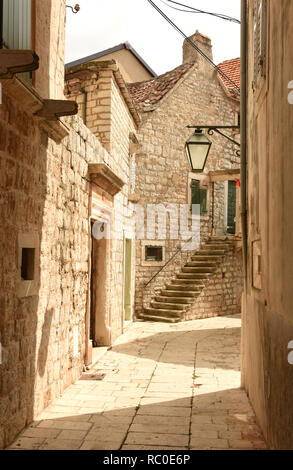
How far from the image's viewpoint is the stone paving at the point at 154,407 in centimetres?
412

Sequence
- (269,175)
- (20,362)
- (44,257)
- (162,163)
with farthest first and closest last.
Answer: (162,163) < (44,257) < (20,362) < (269,175)

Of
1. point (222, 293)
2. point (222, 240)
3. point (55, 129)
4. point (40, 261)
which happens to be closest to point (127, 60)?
point (222, 240)

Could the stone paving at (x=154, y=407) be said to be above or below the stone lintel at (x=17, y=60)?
below

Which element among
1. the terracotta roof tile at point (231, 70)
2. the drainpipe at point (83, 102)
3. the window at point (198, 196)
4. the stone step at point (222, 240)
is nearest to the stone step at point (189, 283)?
the stone step at point (222, 240)

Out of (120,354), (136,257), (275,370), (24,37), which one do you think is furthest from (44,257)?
(136,257)

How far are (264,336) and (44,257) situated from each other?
2.34 m

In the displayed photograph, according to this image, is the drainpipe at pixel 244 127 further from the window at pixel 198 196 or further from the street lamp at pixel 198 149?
the window at pixel 198 196

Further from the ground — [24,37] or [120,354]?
[24,37]

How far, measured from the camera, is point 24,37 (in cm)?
438

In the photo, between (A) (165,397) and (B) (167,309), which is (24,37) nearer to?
(A) (165,397)

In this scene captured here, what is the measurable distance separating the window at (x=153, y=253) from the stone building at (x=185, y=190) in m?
0.03

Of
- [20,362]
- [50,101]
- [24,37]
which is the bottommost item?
[20,362]

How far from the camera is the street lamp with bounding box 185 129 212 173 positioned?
676 cm

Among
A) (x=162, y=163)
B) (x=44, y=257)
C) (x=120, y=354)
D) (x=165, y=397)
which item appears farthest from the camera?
(x=162, y=163)
